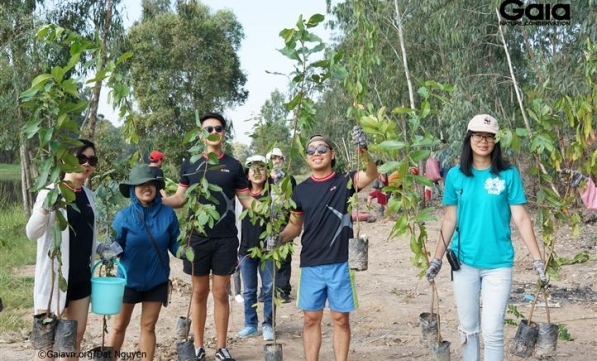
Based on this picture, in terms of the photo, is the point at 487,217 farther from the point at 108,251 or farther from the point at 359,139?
the point at 108,251

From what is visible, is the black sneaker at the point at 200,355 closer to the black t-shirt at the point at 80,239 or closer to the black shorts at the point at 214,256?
the black shorts at the point at 214,256

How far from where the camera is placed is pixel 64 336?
349 cm

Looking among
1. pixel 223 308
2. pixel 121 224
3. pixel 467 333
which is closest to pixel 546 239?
pixel 467 333

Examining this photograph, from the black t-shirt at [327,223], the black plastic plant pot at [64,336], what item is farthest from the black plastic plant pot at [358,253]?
the black plastic plant pot at [64,336]

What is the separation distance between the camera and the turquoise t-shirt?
3914mm

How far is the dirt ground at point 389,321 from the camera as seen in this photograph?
5637 millimetres

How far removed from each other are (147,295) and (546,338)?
254 centimetres

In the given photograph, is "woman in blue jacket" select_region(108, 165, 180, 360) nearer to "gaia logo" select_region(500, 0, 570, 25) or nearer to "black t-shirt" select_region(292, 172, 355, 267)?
"black t-shirt" select_region(292, 172, 355, 267)

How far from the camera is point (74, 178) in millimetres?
3992

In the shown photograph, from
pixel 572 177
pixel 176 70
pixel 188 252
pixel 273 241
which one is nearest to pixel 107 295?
pixel 188 252

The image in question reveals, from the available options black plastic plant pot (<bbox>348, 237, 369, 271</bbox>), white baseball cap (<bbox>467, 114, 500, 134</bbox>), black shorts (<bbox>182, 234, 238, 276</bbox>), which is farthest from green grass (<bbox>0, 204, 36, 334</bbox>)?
white baseball cap (<bbox>467, 114, 500, 134</bbox>)

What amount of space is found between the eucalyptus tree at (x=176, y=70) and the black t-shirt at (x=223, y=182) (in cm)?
2615

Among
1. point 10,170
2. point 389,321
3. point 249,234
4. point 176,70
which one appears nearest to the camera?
point 249,234

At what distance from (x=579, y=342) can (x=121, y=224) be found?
4.00 metres
